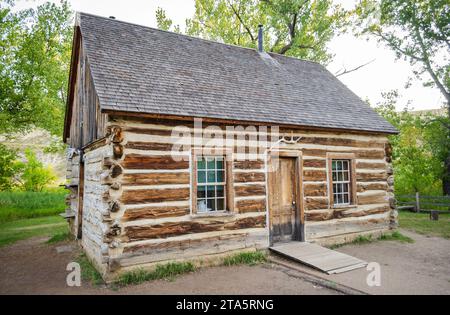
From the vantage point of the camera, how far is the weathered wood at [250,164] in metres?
7.95

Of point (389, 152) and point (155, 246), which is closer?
point (155, 246)

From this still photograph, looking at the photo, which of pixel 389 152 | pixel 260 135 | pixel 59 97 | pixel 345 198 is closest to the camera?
pixel 260 135

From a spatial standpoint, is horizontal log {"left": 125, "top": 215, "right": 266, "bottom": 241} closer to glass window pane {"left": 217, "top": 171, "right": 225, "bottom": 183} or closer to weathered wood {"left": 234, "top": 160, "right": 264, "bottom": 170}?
glass window pane {"left": 217, "top": 171, "right": 225, "bottom": 183}

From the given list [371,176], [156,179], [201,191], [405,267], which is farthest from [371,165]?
[156,179]

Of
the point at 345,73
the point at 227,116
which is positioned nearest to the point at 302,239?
the point at 227,116

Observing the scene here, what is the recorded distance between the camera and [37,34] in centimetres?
2056

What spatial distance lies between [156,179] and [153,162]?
40 centimetres

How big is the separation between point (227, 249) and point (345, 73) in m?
17.6

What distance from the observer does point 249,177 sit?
8086mm

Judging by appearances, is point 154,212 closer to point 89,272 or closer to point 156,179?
point 156,179

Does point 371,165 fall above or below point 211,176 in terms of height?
above

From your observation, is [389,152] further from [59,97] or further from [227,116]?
[59,97]

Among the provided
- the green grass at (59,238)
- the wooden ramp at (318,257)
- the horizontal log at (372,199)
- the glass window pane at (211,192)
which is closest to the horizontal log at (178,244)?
the glass window pane at (211,192)

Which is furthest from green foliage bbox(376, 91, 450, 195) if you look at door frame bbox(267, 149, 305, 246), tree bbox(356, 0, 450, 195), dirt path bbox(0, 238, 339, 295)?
dirt path bbox(0, 238, 339, 295)
